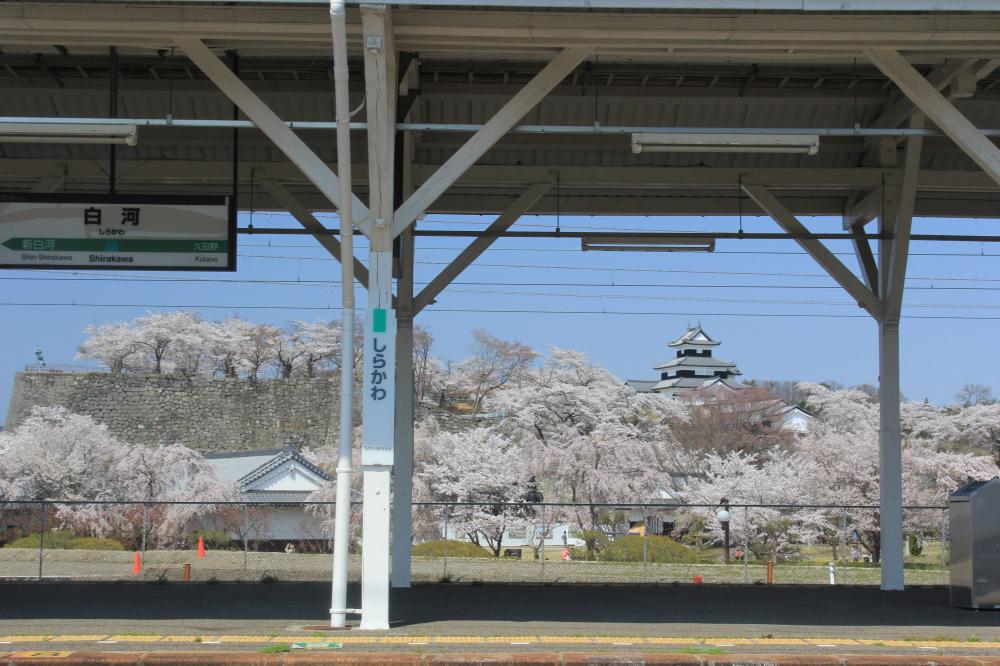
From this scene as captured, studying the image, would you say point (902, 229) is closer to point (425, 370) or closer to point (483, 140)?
point (483, 140)

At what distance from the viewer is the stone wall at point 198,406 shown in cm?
6109

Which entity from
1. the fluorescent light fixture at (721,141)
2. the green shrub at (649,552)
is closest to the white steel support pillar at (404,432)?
the fluorescent light fixture at (721,141)

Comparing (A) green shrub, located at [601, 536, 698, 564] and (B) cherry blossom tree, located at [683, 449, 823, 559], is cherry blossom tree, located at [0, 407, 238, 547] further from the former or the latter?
(A) green shrub, located at [601, 536, 698, 564]

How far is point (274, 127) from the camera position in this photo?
958cm

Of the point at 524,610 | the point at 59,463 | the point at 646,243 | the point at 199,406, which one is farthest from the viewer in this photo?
the point at 199,406

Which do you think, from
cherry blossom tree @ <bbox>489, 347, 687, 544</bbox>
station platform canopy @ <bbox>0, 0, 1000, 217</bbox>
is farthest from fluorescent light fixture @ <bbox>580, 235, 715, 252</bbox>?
cherry blossom tree @ <bbox>489, 347, 687, 544</bbox>

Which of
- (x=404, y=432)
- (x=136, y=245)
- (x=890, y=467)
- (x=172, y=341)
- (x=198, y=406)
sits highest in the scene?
(x=172, y=341)

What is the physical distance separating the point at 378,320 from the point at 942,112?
17.5 ft

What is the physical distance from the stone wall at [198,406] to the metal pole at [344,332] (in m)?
51.7

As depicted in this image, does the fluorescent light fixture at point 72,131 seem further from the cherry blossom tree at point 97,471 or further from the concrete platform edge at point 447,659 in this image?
the cherry blossom tree at point 97,471

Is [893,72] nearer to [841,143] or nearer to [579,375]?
[841,143]

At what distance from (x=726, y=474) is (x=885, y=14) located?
3483cm

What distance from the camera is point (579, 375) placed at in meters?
49.3

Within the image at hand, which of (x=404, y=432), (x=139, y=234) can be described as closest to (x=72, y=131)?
(x=139, y=234)
